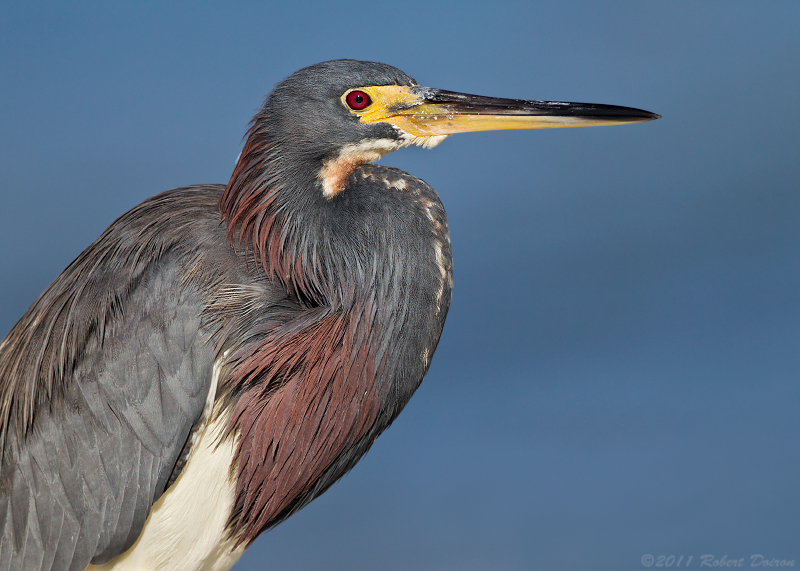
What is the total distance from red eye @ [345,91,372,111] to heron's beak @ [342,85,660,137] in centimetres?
12

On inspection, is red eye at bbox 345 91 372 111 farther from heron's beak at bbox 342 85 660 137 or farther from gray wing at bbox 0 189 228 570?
gray wing at bbox 0 189 228 570

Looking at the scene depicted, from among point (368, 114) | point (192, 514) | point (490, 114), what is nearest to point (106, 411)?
point (192, 514)

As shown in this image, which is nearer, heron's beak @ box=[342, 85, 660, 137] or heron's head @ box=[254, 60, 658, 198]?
heron's head @ box=[254, 60, 658, 198]

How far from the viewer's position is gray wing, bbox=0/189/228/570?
7.64ft

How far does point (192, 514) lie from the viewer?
94.7 inches

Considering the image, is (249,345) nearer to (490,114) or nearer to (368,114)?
(368,114)

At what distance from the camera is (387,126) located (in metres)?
2.38

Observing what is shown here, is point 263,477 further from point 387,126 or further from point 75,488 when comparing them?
point 387,126

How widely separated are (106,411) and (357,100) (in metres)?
1.17

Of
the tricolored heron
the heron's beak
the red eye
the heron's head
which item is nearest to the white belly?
the tricolored heron

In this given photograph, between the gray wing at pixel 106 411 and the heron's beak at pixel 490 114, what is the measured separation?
31.6 inches

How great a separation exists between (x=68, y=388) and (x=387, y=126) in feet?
4.03

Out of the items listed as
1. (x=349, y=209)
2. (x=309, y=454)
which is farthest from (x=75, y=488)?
(x=349, y=209)

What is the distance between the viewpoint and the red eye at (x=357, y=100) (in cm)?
235
